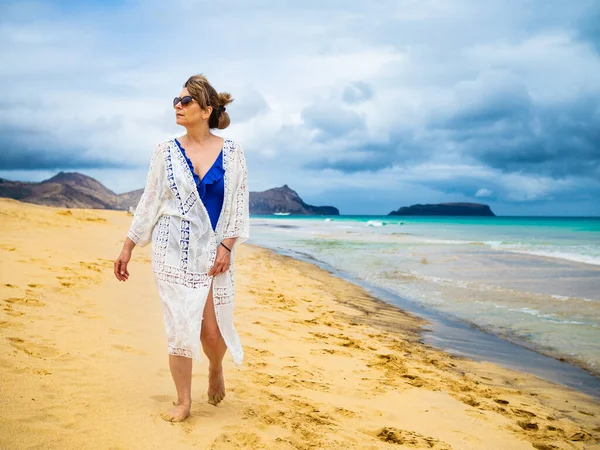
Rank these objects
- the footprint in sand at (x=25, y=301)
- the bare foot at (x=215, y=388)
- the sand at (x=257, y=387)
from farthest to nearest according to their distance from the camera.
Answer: the footprint in sand at (x=25, y=301) < the bare foot at (x=215, y=388) < the sand at (x=257, y=387)

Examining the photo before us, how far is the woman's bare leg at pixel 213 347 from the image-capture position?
3.00 metres

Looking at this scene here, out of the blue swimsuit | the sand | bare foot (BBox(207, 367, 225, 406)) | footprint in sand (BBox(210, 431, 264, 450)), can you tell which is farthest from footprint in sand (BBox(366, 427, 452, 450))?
the blue swimsuit

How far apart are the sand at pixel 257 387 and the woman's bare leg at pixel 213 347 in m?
0.11

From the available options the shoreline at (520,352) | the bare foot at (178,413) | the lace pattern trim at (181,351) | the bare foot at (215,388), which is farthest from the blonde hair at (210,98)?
the shoreline at (520,352)

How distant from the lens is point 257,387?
376cm

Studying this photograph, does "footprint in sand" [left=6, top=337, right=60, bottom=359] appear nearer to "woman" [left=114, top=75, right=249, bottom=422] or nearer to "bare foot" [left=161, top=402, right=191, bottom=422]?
"woman" [left=114, top=75, right=249, bottom=422]

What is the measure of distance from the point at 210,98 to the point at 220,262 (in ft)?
3.34

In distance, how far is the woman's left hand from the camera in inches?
116

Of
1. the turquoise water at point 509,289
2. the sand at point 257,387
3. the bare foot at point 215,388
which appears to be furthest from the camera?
the turquoise water at point 509,289

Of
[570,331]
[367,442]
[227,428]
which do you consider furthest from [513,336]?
[227,428]

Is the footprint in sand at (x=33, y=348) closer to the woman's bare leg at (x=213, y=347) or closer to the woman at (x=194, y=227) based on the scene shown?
the woman at (x=194, y=227)

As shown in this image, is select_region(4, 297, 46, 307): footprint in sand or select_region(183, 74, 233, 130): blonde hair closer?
select_region(183, 74, 233, 130): blonde hair

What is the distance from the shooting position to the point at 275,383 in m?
3.90

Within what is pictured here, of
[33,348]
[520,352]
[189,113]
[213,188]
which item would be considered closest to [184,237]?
[213,188]
